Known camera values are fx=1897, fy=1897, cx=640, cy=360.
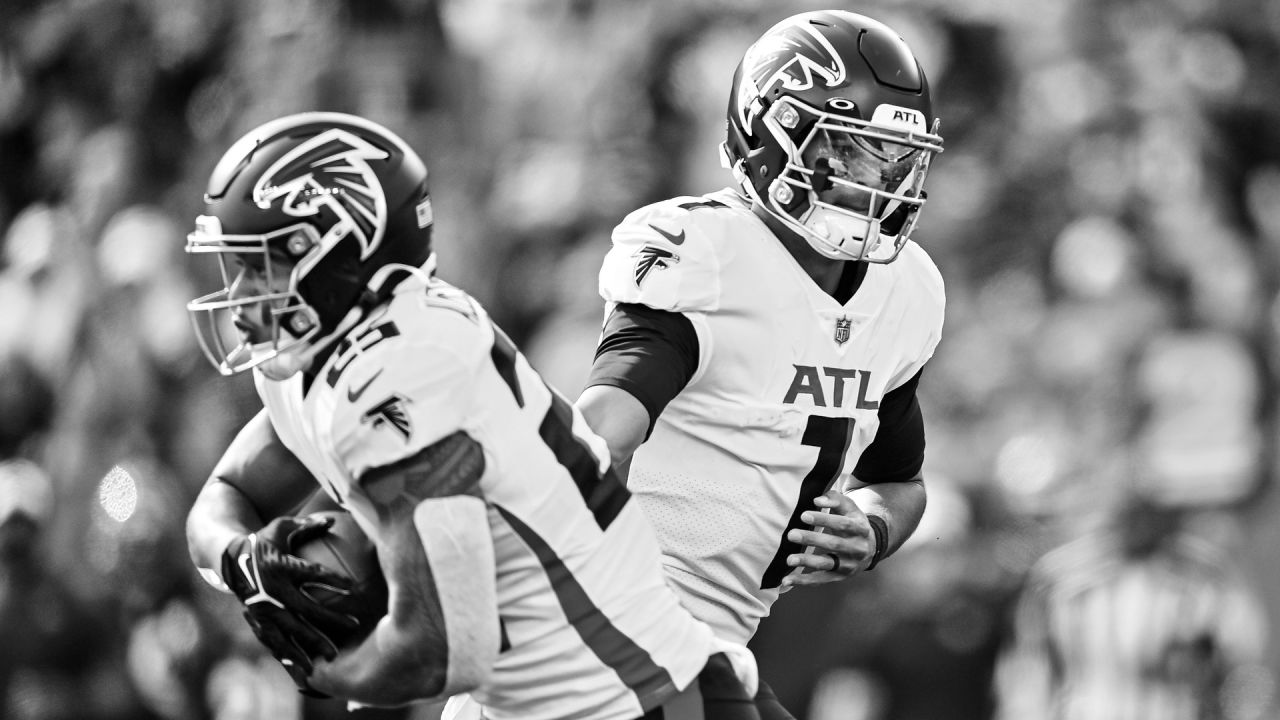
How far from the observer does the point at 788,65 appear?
4.15 metres

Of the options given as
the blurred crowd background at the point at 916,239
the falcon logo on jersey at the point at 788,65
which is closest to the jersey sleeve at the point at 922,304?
the falcon logo on jersey at the point at 788,65

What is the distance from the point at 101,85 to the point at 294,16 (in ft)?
4.53

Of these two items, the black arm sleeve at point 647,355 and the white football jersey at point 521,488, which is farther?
the black arm sleeve at point 647,355

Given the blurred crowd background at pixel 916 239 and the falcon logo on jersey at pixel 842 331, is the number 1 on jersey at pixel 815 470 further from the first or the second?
the blurred crowd background at pixel 916 239

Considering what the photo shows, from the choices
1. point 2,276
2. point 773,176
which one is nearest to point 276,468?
point 773,176

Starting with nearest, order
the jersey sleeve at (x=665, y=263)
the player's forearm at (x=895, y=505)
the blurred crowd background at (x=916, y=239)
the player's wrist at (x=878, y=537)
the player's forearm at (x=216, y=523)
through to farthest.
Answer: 1. the player's forearm at (x=216, y=523)
2. the jersey sleeve at (x=665, y=263)
3. the player's wrist at (x=878, y=537)
4. the player's forearm at (x=895, y=505)
5. the blurred crowd background at (x=916, y=239)

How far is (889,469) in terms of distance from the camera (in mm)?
4520

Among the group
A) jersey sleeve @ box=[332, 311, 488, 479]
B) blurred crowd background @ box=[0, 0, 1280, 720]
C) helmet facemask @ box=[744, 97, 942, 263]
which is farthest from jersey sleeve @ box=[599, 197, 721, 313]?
blurred crowd background @ box=[0, 0, 1280, 720]

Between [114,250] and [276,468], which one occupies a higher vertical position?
[276,468]

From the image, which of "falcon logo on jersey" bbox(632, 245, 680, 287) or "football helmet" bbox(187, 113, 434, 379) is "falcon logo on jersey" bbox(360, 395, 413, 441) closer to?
"football helmet" bbox(187, 113, 434, 379)

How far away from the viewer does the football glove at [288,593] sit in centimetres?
327

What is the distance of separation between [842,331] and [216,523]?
4.56ft

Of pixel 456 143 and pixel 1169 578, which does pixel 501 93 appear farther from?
pixel 1169 578

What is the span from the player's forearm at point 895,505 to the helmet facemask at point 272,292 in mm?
1610
